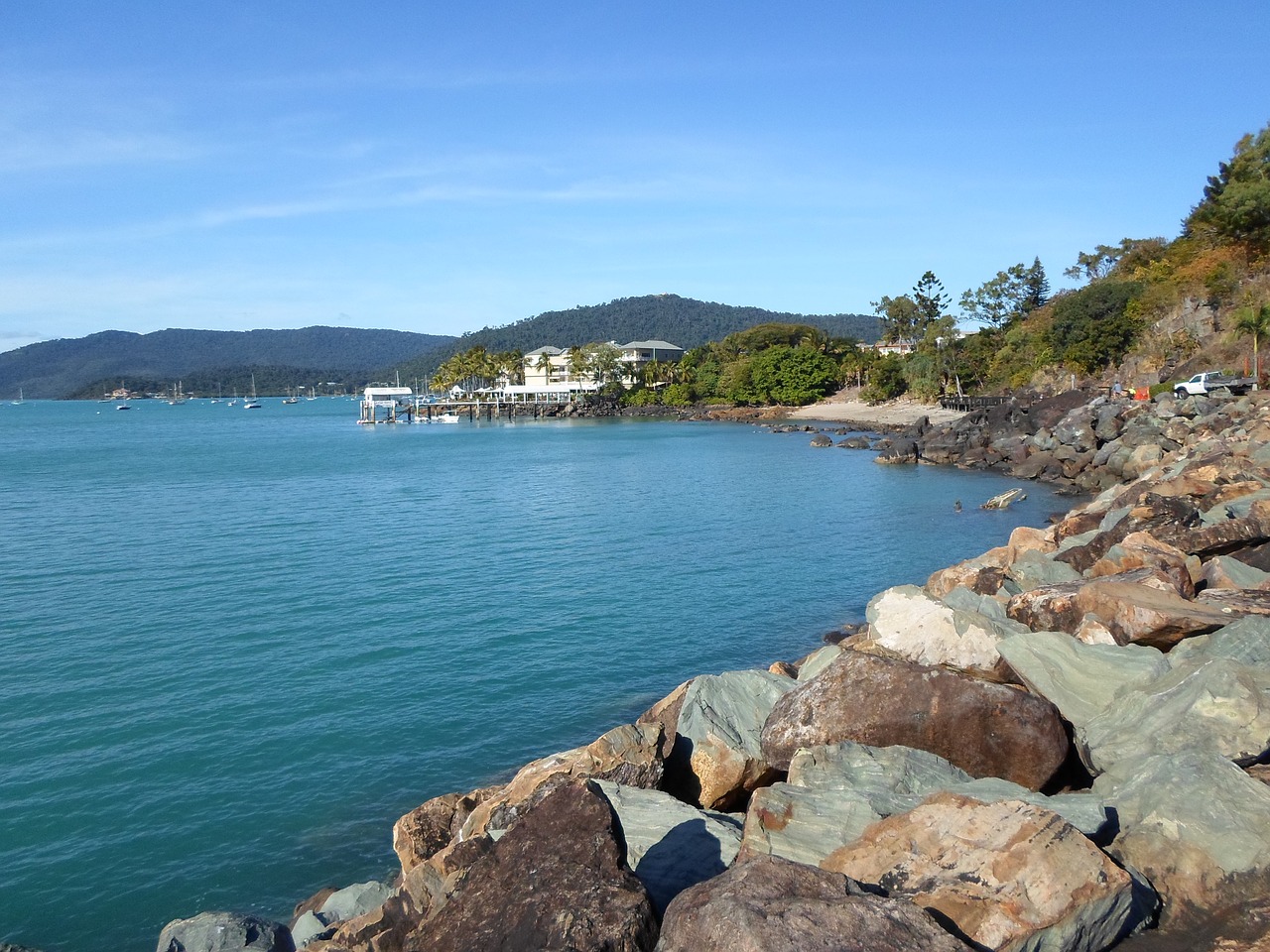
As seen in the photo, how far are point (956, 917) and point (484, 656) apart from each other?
13.8m

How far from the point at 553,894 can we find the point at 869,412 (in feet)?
297

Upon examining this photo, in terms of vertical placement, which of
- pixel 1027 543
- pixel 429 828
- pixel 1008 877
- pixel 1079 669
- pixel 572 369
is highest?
pixel 572 369

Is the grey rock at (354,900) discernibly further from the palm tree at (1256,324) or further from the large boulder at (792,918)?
the palm tree at (1256,324)

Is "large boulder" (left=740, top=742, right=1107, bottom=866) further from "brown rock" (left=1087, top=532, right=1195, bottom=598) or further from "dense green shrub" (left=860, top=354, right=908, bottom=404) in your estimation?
"dense green shrub" (left=860, top=354, right=908, bottom=404)

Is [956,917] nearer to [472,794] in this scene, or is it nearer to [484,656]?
[472,794]

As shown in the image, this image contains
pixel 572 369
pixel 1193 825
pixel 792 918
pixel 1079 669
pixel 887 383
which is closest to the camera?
pixel 792 918

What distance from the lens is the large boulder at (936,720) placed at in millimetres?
7176

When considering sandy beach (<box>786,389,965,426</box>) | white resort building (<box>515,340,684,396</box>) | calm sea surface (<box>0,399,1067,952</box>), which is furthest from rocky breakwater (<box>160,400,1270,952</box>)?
white resort building (<box>515,340,684,396</box>)

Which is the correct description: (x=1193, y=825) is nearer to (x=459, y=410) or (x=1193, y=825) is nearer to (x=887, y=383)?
(x=887, y=383)

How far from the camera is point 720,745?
27.4 ft

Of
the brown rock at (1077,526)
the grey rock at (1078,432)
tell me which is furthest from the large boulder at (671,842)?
the grey rock at (1078,432)

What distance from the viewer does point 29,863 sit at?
1088cm

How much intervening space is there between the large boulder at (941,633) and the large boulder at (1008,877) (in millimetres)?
3515

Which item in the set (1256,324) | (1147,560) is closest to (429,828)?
(1147,560)
